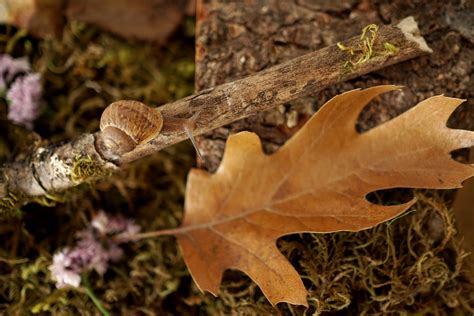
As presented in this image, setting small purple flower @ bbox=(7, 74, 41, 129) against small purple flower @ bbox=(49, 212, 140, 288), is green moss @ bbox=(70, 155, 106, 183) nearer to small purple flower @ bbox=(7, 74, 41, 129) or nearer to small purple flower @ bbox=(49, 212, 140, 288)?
small purple flower @ bbox=(49, 212, 140, 288)

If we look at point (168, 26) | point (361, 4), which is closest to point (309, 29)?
point (361, 4)

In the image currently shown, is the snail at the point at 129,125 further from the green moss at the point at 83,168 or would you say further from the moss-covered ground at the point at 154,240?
the moss-covered ground at the point at 154,240

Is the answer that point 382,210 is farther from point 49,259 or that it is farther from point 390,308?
point 49,259

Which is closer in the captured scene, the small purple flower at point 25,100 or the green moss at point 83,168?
the green moss at point 83,168

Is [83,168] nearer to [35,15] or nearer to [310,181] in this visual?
[310,181]

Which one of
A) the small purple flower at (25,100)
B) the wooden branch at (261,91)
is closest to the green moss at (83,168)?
the wooden branch at (261,91)

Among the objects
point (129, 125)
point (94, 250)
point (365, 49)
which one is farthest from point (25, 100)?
point (365, 49)

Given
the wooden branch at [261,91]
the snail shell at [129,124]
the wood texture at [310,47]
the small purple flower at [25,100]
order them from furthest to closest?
1. the small purple flower at [25,100]
2. the wood texture at [310,47]
3. the wooden branch at [261,91]
4. the snail shell at [129,124]
